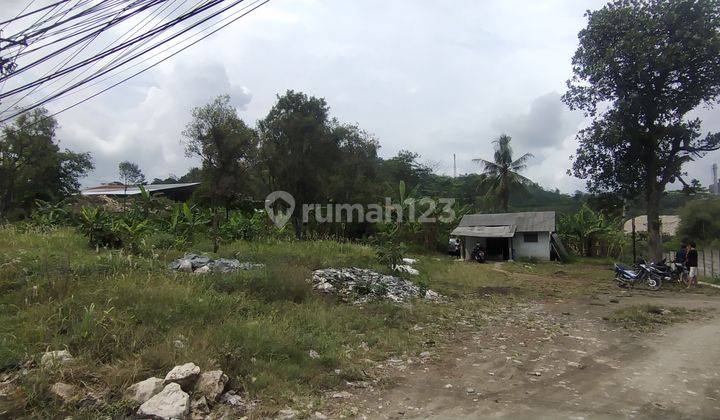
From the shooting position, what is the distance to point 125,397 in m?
3.81

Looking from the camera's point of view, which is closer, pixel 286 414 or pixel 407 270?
pixel 286 414

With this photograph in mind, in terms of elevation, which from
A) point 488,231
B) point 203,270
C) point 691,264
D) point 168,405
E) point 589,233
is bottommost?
point 168,405

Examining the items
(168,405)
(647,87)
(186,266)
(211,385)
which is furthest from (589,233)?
(168,405)

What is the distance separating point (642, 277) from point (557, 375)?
9663 millimetres

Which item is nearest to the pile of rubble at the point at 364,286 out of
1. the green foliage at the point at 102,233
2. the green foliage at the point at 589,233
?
the green foliage at the point at 102,233

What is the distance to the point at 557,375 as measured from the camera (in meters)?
4.98

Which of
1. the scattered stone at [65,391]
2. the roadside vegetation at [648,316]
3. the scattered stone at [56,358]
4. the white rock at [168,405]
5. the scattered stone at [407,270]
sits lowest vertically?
the roadside vegetation at [648,316]

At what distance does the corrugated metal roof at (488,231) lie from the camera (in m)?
22.8

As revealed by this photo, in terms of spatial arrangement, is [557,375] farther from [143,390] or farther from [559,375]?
[143,390]

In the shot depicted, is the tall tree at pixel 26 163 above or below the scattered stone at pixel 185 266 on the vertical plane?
above

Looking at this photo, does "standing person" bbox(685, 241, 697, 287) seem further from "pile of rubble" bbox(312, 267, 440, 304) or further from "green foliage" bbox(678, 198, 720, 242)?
"green foliage" bbox(678, 198, 720, 242)

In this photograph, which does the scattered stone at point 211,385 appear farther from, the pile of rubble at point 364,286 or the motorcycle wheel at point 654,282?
the motorcycle wheel at point 654,282

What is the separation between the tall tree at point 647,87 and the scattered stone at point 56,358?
1719 cm

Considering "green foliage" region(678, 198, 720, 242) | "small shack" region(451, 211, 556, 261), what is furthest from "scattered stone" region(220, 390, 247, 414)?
"green foliage" region(678, 198, 720, 242)
